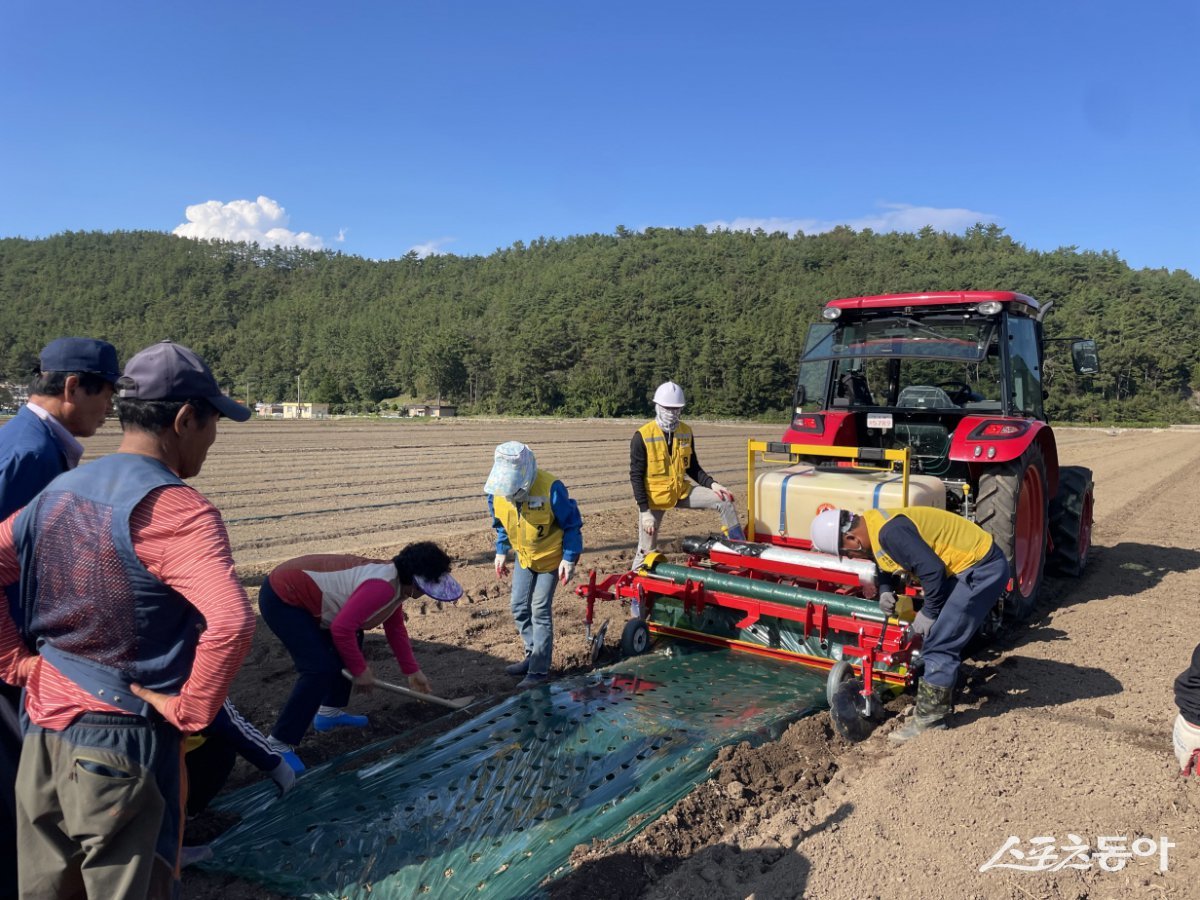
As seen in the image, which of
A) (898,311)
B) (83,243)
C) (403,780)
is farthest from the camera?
(83,243)

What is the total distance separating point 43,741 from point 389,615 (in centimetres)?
196

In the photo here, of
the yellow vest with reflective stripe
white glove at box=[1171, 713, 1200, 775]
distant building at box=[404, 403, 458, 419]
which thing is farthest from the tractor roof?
distant building at box=[404, 403, 458, 419]

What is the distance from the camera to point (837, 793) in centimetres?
343

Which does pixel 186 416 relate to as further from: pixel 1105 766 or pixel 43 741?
pixel 1105 766

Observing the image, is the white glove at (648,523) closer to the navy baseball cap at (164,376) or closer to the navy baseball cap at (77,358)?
the navy baseball cap at (77,358)

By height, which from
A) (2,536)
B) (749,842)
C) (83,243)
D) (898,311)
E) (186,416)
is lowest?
(749,842)

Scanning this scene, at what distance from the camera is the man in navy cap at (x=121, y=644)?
1.64m

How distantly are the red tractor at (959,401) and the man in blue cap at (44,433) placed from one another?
442cm

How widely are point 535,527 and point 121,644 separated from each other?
2.88 m

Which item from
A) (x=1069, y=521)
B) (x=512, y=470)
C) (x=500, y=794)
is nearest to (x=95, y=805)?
(x=500, y=794)

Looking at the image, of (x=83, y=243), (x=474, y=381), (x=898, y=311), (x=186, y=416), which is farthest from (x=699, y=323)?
(x=83, y=243)

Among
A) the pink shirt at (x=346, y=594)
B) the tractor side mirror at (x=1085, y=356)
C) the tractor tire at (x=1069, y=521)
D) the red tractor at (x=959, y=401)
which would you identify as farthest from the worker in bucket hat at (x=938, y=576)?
the tractor tire at (x=1069, y=521)

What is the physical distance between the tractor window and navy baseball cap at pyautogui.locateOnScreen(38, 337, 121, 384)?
19.0ft

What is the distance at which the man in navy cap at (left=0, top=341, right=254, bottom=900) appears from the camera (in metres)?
1.64
